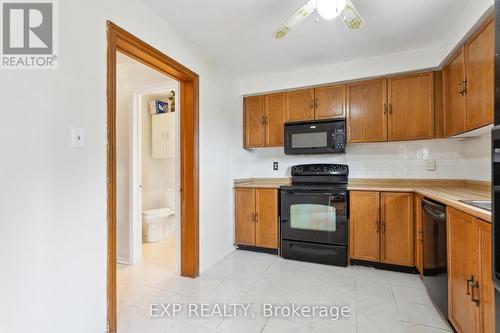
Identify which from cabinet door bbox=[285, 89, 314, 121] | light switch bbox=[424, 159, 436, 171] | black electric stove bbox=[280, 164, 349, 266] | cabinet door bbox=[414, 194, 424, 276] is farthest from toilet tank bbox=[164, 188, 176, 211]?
light switch bbox=[424, 159, 436, 171]

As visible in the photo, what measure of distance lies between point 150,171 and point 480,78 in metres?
4.05

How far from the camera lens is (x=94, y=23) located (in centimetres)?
147

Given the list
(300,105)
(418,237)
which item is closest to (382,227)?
(418,237)

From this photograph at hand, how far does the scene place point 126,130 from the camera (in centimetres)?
290

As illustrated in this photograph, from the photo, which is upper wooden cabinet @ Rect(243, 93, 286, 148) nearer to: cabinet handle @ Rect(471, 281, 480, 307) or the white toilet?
the white toilet

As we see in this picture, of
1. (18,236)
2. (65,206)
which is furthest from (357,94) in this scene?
(18,236)

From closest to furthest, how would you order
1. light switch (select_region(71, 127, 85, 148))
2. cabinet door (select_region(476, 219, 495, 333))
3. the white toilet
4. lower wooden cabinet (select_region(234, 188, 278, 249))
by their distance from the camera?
cabinet door (select_region(476, 219, 495, 333)) < light switch (select_region(71, 127, 85, 148)) < lower wooden cabinet (select_region(234, 188, 278, 249)) < the white toilet

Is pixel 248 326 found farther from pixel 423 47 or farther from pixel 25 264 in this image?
pixel 423 47

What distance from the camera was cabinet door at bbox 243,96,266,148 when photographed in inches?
129

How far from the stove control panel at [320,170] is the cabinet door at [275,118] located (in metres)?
0.43

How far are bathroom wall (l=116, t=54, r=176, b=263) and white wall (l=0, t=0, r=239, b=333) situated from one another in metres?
1.15

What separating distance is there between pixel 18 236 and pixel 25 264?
5.6 inches

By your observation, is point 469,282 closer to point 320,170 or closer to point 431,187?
point 431,187

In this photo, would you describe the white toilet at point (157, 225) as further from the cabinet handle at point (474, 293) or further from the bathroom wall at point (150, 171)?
the cabinet handle at point (474, 293)
